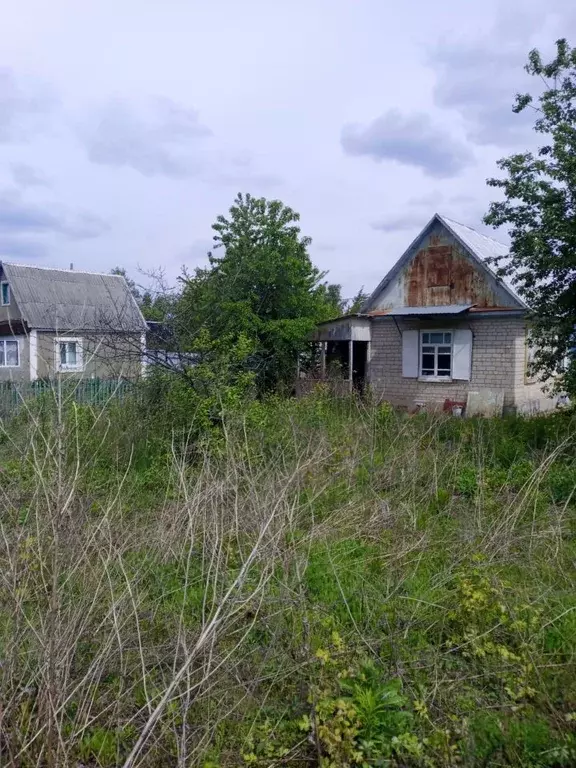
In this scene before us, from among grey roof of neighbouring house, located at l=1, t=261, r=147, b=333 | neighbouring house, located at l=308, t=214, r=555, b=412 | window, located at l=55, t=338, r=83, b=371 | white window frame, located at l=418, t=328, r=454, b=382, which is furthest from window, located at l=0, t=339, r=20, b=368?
white window frame, located at l=418, t=328, r=454, b=382

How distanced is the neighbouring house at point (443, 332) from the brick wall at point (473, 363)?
24 mm

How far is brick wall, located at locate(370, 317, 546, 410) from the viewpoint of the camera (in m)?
14.0

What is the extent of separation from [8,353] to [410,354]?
17.2m

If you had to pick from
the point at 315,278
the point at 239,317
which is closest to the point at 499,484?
the point at 239,317

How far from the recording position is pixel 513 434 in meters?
9.22

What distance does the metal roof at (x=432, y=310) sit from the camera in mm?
14180

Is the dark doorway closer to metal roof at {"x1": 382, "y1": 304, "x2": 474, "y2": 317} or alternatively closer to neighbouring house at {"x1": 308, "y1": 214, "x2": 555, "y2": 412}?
neighbouring house at {"x1": 308, "y1": 214, "x2": 555, "y2": 412}

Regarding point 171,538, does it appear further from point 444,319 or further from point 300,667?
point 444,319

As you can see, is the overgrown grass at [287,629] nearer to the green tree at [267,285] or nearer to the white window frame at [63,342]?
the white window frame at [63,342]

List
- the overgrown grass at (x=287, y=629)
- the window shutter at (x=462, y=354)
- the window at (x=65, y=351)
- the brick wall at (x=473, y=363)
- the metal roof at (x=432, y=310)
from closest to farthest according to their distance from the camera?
the overgrown grass at (x=287, y=629)
the window at (x=65, y=351)
the brick wall at (x=473, y=363)
the metal roof at (x=432, y=310)
the window shutter at (x=462, y=354)

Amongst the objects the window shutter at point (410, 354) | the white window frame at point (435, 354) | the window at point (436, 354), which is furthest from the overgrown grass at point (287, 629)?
the window shutter at point (410, 354)

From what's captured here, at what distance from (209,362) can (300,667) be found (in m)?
5.17

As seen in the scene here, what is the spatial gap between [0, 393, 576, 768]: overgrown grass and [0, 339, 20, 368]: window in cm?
2017

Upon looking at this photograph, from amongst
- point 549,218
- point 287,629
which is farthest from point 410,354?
point 287,629
